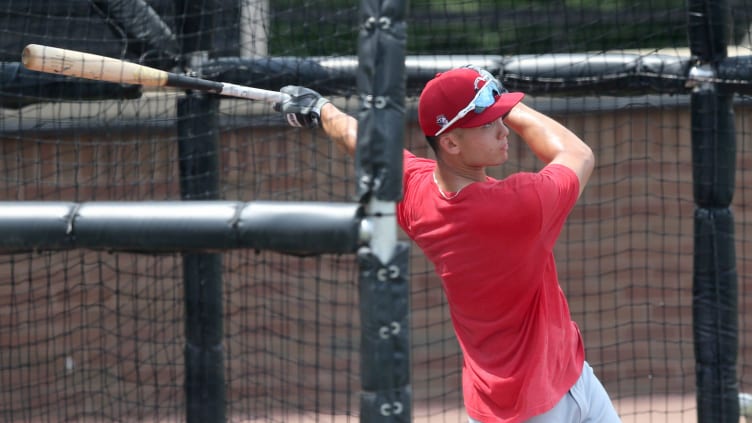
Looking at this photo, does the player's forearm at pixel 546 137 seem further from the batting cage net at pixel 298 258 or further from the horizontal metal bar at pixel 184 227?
the batting cage net at pixel 298 258

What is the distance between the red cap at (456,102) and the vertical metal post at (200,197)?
1.78 meters

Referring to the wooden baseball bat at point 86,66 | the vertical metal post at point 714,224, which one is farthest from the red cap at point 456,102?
the vertical metal post at point 714,224

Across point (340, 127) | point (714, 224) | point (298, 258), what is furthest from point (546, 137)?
point (298, 258)

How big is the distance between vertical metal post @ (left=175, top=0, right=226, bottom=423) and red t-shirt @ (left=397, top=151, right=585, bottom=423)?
5.08 ft

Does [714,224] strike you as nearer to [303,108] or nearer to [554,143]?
[554,143]

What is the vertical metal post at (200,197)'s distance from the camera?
14.2 feet

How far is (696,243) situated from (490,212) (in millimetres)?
1832

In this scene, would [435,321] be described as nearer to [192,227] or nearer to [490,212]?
[490,212]

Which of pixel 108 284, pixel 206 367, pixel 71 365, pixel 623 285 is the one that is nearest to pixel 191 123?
pixel 206 367

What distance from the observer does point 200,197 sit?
4375 mm

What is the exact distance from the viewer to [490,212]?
2.67 metres

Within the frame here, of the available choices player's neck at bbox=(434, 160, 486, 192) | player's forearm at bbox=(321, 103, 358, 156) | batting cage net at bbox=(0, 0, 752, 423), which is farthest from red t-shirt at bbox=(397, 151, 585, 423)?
batting cage net at bbox=(0, 0, 752, 423)

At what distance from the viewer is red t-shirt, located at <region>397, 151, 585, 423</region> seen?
2680mm

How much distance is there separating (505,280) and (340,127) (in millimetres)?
637
